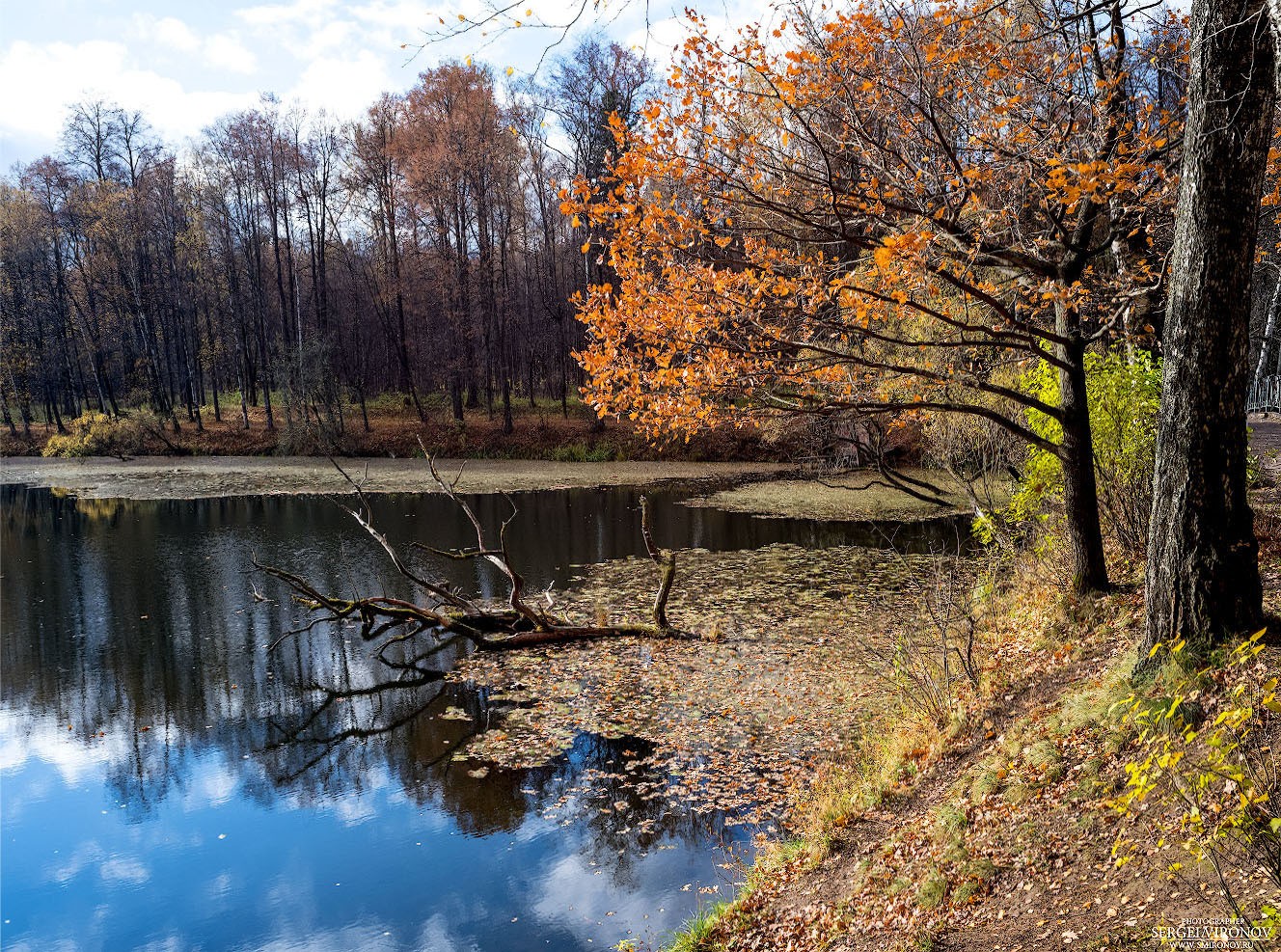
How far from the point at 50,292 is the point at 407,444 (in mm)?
19978

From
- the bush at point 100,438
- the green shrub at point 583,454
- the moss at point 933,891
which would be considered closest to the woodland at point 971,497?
the moss at point 933,891

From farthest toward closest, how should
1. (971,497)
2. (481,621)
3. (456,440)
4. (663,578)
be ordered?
(456,440), (481,621), (663,578), (971,497)

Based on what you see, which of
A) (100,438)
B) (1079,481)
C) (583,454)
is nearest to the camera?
(1079,481)

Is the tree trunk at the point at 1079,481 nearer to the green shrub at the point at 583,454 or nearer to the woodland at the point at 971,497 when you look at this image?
the woodland at the point at 971,497

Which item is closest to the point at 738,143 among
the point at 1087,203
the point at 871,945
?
the point at 1087,203

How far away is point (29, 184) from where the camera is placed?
3962 cm

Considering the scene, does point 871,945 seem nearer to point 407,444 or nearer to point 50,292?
point 407,444

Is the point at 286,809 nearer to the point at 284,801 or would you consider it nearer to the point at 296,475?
the point at 284,801

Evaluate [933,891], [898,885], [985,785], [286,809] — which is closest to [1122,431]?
[985,785]

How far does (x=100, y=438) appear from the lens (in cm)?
3572

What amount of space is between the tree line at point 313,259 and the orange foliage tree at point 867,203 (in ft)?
84.2

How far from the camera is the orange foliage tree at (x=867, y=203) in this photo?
6.21 m

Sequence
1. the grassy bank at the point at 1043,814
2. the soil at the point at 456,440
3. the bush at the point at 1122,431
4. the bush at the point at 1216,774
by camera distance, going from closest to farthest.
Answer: the bush at the point at 1216,774 → the grassy bank at the point at 1043,814 → the bush at the point at 1122,431 → the soil at the point at 456,440

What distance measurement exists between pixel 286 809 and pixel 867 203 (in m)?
7.30
